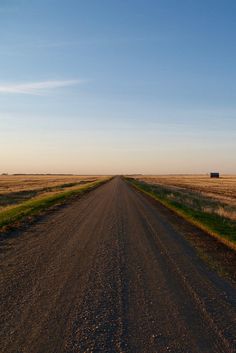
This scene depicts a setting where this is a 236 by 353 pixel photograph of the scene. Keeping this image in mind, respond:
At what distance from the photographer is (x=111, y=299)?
730 centimetres

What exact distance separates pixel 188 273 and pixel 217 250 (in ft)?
11.7

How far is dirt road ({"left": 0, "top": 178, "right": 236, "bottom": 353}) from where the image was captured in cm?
544

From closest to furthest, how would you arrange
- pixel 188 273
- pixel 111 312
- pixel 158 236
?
1. pixel 111 312
2. pixel 188 273
3. pixel 158 236

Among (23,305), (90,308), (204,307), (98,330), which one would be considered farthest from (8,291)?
(204,307)

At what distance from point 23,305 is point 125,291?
2014 millimetres

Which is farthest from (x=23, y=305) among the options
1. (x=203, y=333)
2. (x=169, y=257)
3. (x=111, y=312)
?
(x=169, y=257)

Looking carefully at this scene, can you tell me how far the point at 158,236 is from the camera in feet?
48.6

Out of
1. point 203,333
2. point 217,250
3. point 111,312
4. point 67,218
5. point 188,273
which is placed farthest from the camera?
point 67,218

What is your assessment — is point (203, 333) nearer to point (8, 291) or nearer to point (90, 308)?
point (90, 308)

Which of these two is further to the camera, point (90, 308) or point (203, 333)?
point (90, 308)

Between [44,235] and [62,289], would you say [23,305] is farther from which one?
[44,235]

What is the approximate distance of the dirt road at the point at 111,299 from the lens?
544 cm

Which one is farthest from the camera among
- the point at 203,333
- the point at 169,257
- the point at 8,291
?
the point at 169,257

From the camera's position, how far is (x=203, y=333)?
18.8 feet
